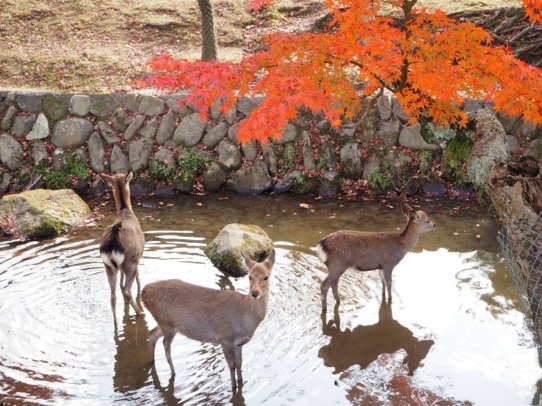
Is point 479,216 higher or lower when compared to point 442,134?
lower

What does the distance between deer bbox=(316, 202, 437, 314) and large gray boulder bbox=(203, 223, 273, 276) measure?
1.60 m

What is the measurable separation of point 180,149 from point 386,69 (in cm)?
610

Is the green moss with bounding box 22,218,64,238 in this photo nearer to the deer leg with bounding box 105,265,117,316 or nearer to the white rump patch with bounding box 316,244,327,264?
the deer leg with bounding box 105,265,117,316

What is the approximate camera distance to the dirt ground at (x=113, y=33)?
16.3m

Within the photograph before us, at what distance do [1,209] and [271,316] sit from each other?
6293mm

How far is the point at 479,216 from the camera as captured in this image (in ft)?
40.9

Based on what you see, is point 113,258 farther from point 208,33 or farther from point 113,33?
point 113,33

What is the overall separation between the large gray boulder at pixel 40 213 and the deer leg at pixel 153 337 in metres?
4.97

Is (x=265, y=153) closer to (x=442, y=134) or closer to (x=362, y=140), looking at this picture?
(x=362, y=140)

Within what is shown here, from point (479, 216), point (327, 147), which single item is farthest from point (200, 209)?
point (479, 216)

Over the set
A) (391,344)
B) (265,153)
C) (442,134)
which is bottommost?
(391,344)

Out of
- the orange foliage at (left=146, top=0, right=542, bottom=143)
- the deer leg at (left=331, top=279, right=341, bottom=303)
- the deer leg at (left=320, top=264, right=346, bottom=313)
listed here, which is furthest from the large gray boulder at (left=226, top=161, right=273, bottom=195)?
the deer leg at (left=320, top=264, right=346, bottom=313)

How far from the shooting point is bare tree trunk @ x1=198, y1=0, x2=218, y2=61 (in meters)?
16.2

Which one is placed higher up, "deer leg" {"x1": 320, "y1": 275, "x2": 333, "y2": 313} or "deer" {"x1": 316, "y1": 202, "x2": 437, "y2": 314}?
"deer" {"x1": 316, "y1": 202, "x2": 437, "y2": 314}
